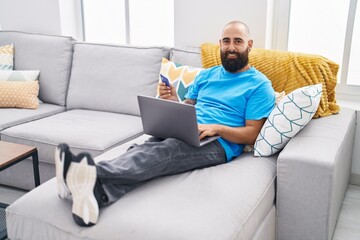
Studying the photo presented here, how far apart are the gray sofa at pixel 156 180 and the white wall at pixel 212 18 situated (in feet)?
0.76

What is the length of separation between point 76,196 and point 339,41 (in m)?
1.95

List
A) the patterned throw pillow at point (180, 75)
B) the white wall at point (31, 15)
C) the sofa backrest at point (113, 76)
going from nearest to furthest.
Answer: the patterned throw pillow at point (180, 75), the sofa backrest at point (113, 76), the white wall at point (31, 15)

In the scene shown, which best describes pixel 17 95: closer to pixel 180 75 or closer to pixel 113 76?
pixel 113 76

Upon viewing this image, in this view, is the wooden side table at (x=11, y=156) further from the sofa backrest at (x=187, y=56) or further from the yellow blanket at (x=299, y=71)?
the yellow blanket at (x=299, y=71)

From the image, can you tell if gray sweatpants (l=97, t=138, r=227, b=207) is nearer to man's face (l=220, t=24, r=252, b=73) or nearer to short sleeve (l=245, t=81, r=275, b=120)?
short sleeve (l=245, t=81, r=275, b=120)

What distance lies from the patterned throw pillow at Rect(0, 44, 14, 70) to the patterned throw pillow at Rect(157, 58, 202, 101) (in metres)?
1.26

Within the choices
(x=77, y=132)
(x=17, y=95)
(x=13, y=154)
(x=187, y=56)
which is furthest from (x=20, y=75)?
(x=187, y=56)

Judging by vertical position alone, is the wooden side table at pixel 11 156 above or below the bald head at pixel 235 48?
below

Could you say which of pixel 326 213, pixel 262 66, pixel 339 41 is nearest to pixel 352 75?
pixel 339 41

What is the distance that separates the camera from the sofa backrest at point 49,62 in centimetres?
311

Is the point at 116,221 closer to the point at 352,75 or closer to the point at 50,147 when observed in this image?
the point at 50,147

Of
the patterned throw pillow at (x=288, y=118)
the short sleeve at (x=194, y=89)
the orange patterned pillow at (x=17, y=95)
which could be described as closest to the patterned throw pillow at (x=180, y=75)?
the short sleeve at (x=194, y=89)

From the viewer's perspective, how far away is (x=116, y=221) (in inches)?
59.0

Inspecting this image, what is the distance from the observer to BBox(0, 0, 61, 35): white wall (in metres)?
3.45
